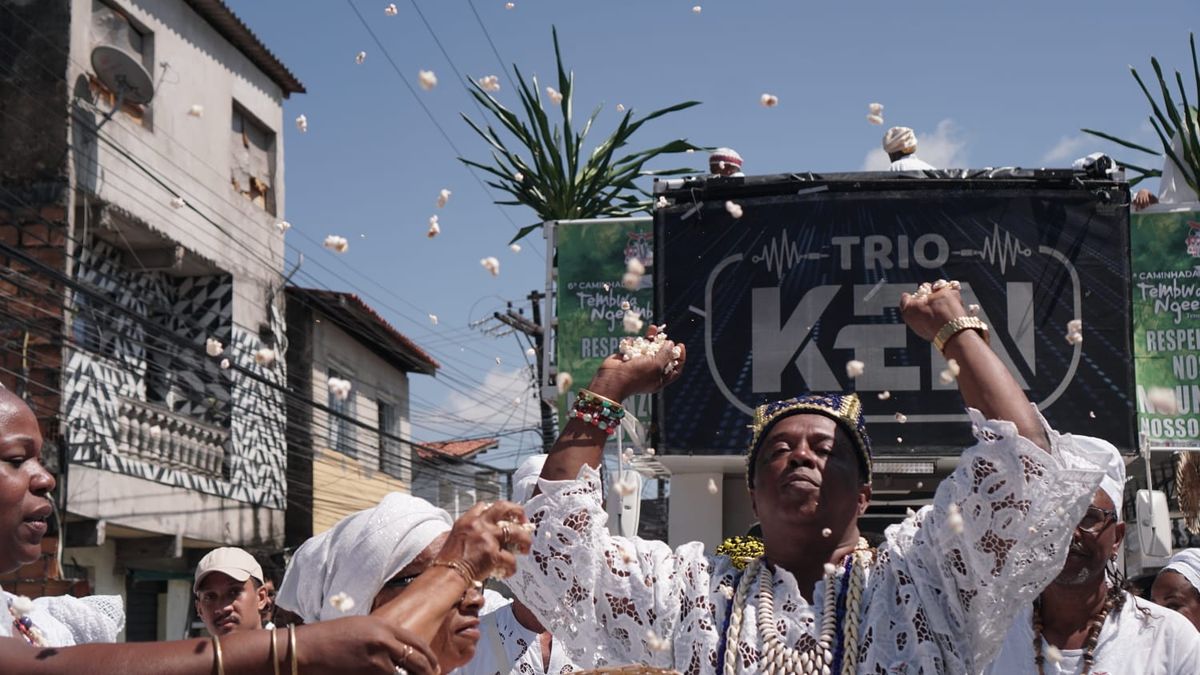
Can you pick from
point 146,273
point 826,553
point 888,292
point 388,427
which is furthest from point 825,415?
point 388,427

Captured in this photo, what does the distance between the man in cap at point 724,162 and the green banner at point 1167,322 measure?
3.16 meters

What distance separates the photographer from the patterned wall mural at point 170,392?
56.1 ft

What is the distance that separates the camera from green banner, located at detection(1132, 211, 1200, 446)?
33.1ft

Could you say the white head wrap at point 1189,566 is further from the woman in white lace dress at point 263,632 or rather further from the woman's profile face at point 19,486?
the woman's profile face at point 19,486

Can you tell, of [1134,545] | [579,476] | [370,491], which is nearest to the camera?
[579,476]

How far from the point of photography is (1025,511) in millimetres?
2896

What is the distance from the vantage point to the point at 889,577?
3.16m

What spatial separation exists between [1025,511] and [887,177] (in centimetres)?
530

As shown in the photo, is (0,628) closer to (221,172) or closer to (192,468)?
(192,468)

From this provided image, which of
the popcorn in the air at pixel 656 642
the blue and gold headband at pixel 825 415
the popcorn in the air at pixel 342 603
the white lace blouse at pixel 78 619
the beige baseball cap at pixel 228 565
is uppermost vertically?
the blue and gold headband at pixel 825 415

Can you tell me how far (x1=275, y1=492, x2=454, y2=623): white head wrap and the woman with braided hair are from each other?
1.79 meters

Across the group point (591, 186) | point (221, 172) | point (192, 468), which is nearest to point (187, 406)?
point (192, 468)

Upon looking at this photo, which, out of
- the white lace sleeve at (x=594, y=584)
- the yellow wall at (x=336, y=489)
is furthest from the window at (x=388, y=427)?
the white lace sleeve at (x=594, y=584)

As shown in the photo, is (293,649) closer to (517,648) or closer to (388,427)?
(517,648)
